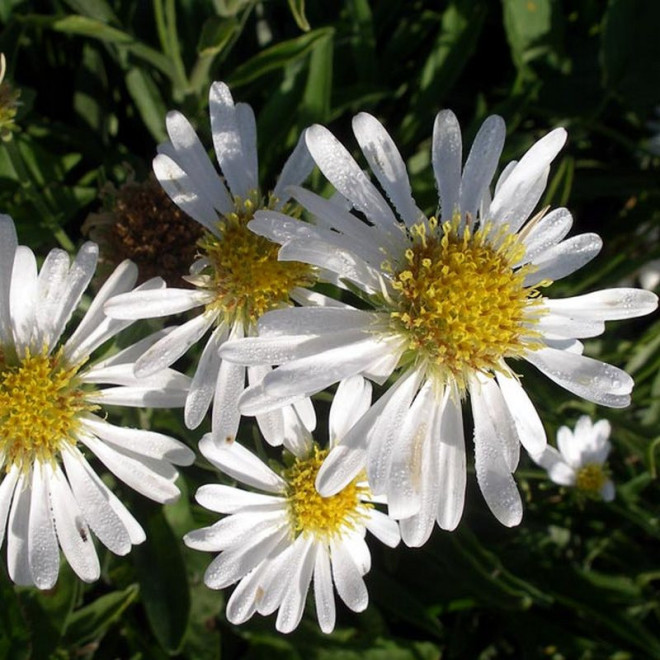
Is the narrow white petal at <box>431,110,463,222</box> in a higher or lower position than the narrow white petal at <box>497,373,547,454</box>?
higher

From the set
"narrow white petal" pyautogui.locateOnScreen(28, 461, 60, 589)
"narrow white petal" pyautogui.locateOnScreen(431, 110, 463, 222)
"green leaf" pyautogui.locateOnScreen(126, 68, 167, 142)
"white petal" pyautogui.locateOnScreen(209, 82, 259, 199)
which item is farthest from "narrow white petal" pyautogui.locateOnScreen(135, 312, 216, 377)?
"green leaf" pyautogui.locateOnScreen(126, 68, 167, 142)

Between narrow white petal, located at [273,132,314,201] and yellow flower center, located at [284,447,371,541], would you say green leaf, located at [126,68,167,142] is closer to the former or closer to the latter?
narrow white petal, located at [273,132,314,201]

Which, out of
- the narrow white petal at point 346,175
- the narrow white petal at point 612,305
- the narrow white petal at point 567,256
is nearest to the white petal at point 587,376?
the narrow white petal at point 612,305

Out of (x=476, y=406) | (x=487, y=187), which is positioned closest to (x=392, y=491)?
(x=476, y=406)

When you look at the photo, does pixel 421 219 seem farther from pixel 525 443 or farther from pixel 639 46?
pixel 639 46

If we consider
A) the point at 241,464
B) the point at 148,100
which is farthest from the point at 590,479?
the point at 148,100

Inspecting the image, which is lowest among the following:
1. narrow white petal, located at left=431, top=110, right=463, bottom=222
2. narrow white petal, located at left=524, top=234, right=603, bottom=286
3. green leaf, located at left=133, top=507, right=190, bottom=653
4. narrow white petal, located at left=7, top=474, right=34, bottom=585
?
green leaf, located at left=133, top=507, right=190, bottom=653
